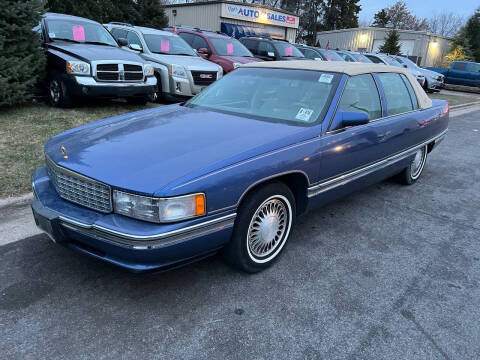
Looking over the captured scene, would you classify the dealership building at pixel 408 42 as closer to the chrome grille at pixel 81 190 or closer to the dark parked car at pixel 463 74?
the dark parked car at pixel 463 74

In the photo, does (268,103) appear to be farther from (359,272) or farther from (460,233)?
(460,233)

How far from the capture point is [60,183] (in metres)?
2.72

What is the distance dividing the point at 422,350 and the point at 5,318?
2582mm

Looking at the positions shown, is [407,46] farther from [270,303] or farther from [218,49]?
[270,303]

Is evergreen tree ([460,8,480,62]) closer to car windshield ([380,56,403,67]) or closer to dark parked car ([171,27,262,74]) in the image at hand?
car windshield ([380,56,403,67])

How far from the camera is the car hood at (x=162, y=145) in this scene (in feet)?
7.93

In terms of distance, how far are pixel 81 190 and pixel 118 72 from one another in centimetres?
504

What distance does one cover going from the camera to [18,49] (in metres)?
6.34

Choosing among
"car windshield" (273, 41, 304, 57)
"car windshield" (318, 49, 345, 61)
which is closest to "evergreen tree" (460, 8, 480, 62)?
"car windshield" (318, 49, 345, 61)

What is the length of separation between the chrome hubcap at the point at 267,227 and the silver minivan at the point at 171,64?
5.81 m

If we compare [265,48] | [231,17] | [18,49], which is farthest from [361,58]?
[18,49]

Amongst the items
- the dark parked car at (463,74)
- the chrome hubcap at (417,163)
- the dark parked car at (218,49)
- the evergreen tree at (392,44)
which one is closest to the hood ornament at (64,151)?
the chrome hubcap at (417,163)

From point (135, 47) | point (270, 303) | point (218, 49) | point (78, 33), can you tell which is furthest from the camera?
point (218, 49)

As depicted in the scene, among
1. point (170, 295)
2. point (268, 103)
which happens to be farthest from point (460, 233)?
point (170, 295)
